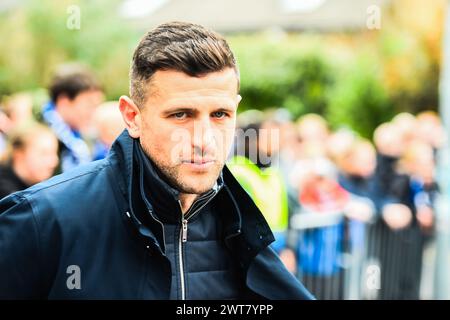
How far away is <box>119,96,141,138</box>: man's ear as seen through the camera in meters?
2.37

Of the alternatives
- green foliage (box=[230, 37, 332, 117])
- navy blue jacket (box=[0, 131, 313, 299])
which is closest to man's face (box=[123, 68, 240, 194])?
navy blue jacket (box=[0, 131, 313, 299])

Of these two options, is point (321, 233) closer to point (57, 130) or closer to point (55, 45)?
point (57, 130)

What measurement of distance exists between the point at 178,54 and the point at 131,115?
287 millimetres

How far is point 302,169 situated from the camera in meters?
7.22

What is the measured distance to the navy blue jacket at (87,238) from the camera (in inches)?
82.0

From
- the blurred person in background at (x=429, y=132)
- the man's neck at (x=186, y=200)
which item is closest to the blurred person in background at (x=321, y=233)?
the blurred person in background at (x=429, y=132)

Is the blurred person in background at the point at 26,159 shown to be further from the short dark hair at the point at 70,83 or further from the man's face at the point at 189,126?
the man's face at the point at 189,126

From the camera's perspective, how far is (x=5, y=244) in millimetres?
2076

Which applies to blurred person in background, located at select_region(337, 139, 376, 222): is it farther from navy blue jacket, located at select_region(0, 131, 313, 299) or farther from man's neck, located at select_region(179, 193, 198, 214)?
navy blue jacket, located at select_region(0, 131, 313, 299)

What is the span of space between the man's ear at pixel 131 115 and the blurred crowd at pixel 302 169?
8.35 ft

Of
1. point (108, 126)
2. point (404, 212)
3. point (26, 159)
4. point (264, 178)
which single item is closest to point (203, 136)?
point (26, 159)
